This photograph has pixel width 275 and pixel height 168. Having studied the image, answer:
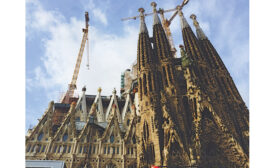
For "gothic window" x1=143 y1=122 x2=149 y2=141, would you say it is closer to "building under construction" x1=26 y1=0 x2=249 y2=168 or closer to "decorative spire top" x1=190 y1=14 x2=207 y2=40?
"building under construction" x1=26 y1=0 x2=249 y2=168

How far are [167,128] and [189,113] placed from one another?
512cm

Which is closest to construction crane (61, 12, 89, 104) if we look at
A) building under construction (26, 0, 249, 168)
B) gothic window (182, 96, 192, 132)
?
building under construction (26, 0, 249, 168)

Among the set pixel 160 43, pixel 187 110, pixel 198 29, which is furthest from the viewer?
pixel 198 29

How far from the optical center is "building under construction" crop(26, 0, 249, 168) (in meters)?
18.8

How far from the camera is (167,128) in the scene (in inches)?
773

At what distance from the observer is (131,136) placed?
25.7 metres

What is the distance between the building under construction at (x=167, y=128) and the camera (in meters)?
18.8

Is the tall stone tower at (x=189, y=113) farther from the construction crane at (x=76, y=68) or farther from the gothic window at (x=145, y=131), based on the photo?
the construction crane at (x=76, y=68)

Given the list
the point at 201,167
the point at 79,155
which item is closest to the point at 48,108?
the point at 79,155

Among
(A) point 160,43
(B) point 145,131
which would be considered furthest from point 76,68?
(B) point 145,131

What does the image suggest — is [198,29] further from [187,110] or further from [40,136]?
[40,136]

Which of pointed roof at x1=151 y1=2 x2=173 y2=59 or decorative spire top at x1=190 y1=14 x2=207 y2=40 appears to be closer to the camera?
pointed roof at x1=151 y1=2 x2=173 y2=59

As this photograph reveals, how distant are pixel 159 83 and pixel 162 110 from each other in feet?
16.7

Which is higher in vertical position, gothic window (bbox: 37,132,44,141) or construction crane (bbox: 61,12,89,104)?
construction crane (bbox: 61,12,89,104)
